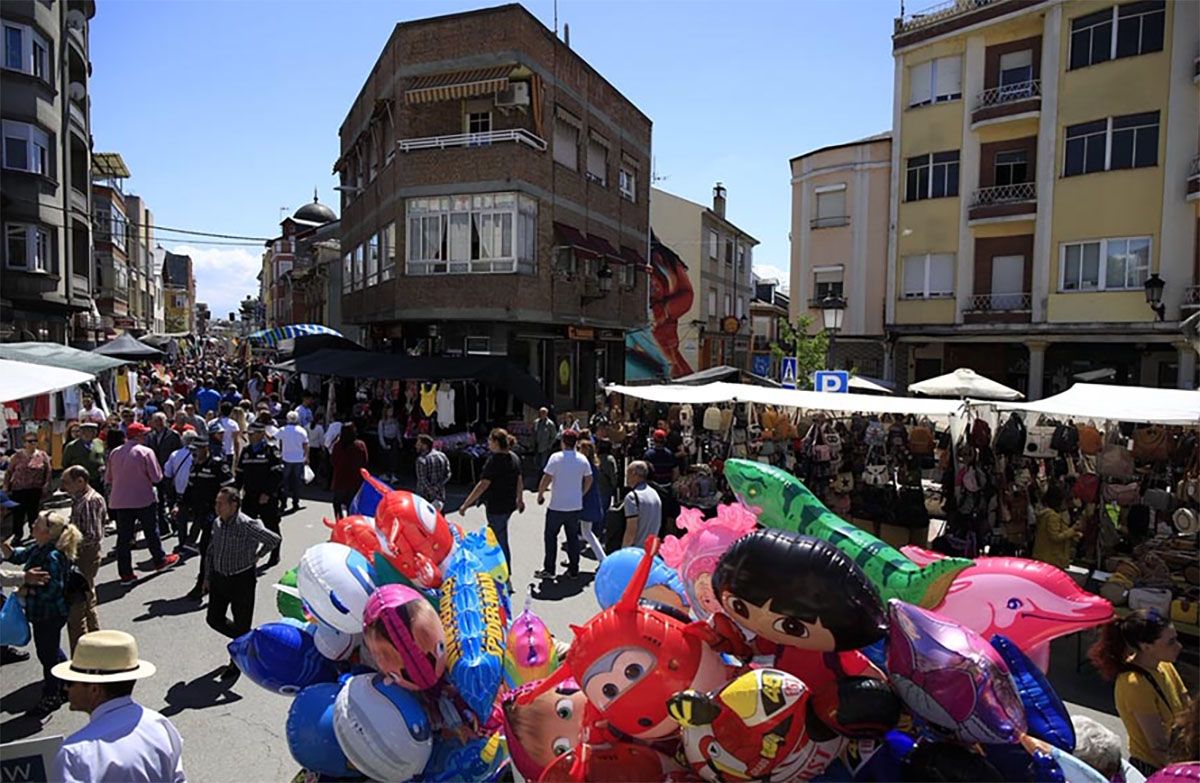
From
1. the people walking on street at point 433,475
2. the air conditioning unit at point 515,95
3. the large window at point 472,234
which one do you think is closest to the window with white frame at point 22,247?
the large window at point 472,234

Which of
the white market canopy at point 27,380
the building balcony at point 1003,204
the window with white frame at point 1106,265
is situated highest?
the building balcony at point 1003,204

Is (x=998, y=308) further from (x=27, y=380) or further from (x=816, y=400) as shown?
(x=27, y=380)

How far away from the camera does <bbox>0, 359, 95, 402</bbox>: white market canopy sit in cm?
610

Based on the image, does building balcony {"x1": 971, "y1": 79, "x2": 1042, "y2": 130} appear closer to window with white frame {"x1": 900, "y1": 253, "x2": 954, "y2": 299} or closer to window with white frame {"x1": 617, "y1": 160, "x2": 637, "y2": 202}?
window with white frame {"x1": 900, "y1": 253, "x2": 954, "y2": 299}

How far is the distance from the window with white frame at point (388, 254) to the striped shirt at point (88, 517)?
15.0 m

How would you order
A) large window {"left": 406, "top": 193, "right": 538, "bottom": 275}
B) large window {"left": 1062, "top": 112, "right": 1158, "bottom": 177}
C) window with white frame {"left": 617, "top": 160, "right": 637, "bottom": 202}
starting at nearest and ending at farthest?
large window {"left": 1062, "top": 112, "right": 1158, "bottom": 177}
large window {"left": 406, "top": 193, "right": 538, "bottom": 275}
window with white frame {"left": 617, "top": 160, "right": 637, "bottom": 202}

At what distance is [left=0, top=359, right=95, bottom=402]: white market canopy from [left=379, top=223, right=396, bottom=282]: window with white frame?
1439cm

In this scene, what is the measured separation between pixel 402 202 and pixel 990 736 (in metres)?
20.1

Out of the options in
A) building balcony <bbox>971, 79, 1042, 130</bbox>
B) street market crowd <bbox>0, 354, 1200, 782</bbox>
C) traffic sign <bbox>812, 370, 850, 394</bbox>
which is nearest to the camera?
street market crowd <bbox>0, 354, 1200, 782</bbox>

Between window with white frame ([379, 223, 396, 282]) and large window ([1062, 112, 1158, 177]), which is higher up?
large window ([1062, 112, 1158, 177])

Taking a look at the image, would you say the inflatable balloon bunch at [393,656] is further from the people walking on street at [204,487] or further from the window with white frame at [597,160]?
the window with white frame at [597,160]

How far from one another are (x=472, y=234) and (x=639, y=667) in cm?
1814

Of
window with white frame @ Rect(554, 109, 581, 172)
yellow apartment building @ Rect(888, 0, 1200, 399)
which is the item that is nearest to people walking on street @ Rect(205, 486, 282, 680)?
window with white frame @ Rect(554, 109, 581, 172)

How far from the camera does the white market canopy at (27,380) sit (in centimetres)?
610
